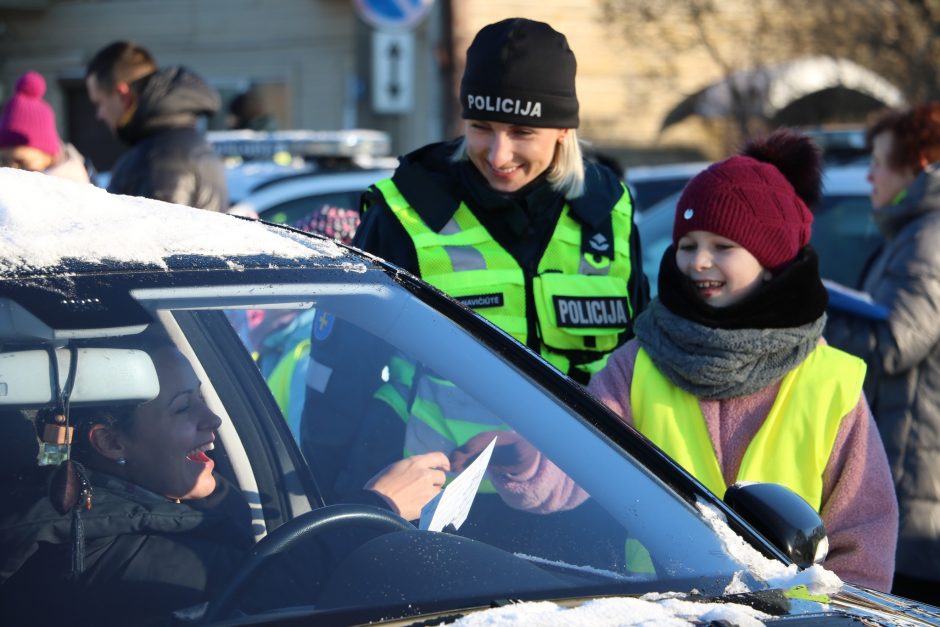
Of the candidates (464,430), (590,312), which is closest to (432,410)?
(464,430)

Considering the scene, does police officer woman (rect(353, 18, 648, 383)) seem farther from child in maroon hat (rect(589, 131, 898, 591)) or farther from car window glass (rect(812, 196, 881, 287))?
car window glass (rect(812, 196, 881, 287))

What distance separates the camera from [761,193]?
2963mm

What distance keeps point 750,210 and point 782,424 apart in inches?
18.6

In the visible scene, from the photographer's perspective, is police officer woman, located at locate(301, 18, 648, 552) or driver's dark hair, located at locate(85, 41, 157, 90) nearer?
police officer woman, located at locate(301, 18, 648, 552)

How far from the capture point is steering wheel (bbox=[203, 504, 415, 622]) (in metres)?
1.81

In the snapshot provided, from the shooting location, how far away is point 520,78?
3240 millimetres

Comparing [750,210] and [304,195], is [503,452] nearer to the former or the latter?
[750,210]

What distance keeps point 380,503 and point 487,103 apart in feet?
4.75

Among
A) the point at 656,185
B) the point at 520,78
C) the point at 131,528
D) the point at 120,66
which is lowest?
the point at 131,528

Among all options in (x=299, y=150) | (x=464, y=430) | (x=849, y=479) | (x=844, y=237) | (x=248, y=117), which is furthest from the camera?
(x=248, y=117)

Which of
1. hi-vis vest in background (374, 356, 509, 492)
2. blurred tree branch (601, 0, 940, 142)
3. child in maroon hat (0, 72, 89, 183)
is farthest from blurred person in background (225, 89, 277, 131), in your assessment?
hi-vis vest in background (374, 356, 509, 492)

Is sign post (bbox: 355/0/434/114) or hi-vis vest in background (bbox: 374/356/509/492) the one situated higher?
sign post (bbox: 355/0/434/114)

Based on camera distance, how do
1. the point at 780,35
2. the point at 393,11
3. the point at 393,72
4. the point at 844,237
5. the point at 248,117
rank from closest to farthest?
the point at 844,237, the point at 393,11, the point at 248,117, the point at 393,72, the point at 780,35

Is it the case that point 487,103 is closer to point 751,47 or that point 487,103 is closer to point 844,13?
point 844,13
